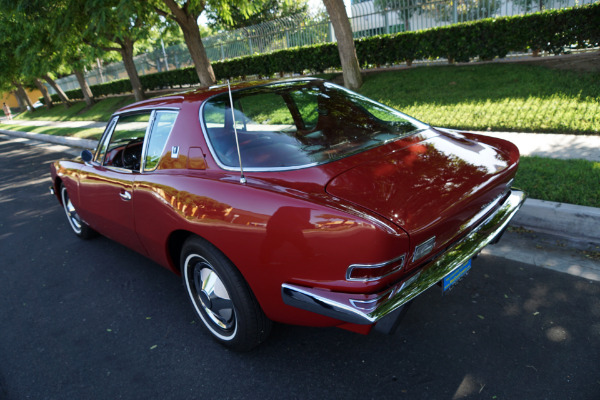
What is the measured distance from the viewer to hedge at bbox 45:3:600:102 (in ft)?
30.3

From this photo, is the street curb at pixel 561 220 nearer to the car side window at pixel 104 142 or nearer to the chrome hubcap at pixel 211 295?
the chrome hubcap at pixel 211 295

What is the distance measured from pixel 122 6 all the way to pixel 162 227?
25.0 feet

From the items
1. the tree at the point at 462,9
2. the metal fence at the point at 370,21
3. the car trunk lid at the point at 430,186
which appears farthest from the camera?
the tree at the point at 462,9

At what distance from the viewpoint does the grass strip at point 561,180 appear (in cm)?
406

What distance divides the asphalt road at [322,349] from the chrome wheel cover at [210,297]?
0.53 feet

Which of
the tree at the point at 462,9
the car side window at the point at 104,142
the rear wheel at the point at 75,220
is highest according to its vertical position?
the tree at the point at 462,9

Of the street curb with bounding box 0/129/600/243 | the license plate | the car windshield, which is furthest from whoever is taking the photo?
the street curb with bounding box 0/129/600/243

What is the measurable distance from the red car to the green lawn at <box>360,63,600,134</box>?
484 centimetres

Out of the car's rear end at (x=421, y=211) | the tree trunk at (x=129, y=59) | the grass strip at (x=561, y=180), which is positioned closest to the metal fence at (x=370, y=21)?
the tree trunk at (x=129, y=59)

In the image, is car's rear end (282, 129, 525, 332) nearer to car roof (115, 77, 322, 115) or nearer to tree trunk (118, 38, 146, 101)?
car roof (115, 77, 322, 115)

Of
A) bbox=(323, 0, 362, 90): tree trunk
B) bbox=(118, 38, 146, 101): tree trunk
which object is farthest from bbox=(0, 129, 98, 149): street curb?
bbox=(323, 0, 362, 90): tree trunk

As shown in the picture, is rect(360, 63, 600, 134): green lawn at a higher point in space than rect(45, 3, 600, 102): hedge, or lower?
lower

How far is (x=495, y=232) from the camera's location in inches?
103

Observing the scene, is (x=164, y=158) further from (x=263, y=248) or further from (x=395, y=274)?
(x=395, y=274)
